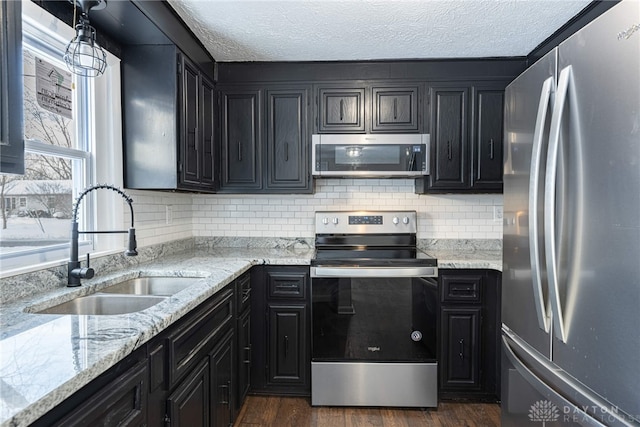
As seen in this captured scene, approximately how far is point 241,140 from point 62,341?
189 cm

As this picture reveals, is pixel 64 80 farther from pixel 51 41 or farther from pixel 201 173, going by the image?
pixel 201 173

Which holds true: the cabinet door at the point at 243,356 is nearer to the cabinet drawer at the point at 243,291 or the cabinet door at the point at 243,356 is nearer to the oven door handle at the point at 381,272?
the cabinet drawer at the point at 243,291

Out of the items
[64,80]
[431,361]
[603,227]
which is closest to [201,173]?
[64,80]

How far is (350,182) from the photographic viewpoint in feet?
9.30

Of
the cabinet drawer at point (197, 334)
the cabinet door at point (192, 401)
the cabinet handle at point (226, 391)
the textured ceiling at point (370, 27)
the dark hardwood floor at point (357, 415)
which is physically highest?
the textured ceiling at point (370, 27)

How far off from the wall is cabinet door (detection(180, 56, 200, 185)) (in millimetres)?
697

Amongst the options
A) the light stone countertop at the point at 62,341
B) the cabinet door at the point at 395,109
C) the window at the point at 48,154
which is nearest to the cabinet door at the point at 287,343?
the light stone countertop at the point at 62,341

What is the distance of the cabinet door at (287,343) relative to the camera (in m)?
2.29

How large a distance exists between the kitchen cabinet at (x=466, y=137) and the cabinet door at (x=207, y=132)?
157 cm

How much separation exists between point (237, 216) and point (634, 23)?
2.55m

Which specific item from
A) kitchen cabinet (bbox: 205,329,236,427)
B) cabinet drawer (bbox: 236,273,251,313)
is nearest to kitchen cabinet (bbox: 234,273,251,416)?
cabinet drawer (bbox: 236,273,251,313)

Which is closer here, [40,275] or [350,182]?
[40,275]

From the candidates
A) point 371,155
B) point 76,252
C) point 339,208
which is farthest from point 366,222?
point 76,252

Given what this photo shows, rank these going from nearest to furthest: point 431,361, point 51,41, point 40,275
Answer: point 40,275
point 51,41
point 431,361
